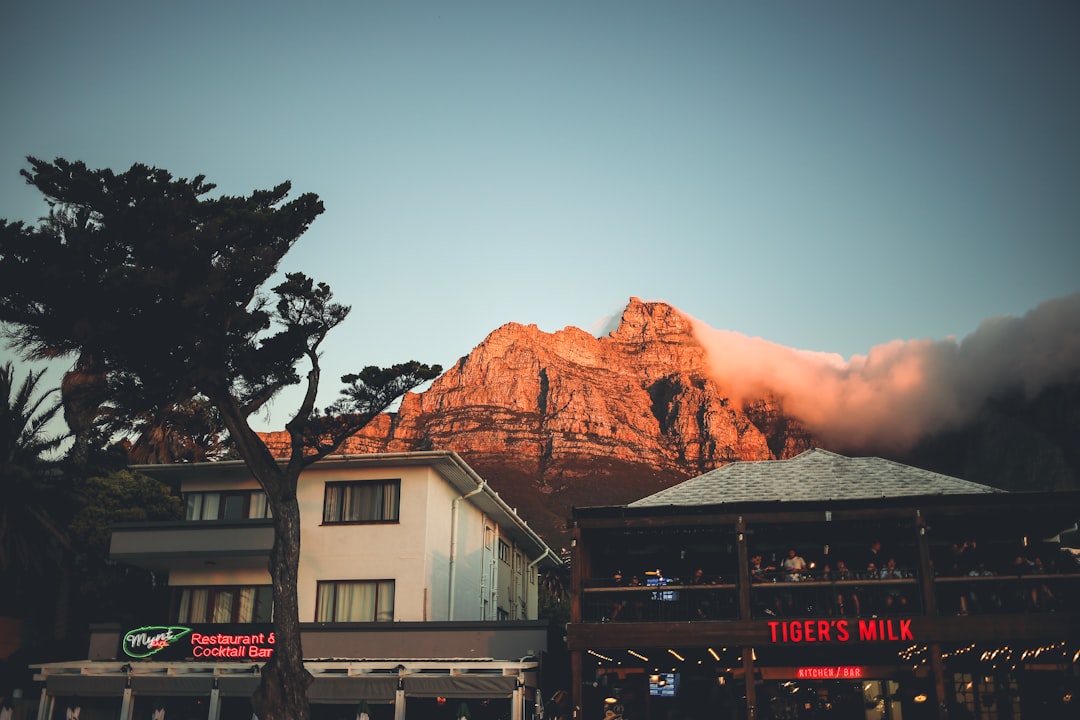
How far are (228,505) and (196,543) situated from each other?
238 cm

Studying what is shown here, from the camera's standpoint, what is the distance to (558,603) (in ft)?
201

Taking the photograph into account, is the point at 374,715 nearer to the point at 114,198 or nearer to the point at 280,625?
the point at 280,625

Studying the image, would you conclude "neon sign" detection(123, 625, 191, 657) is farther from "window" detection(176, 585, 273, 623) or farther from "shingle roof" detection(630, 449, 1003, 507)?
"shingle roof" detection(630, 449, 1003, 507)

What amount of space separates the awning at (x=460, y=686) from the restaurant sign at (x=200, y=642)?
5.16 meters

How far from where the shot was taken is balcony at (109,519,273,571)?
29484 mm

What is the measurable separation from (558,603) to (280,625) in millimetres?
39367

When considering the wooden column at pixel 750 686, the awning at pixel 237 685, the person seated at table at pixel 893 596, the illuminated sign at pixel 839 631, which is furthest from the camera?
the awning at pixel 237 685

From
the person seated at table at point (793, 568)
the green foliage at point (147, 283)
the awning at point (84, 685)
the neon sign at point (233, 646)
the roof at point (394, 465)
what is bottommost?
the awning at point (84, 685)

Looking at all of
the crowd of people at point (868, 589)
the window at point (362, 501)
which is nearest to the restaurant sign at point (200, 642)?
the window at point (362, 501)

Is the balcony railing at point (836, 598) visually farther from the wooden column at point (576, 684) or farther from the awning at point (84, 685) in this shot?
the awning at point (84, 685)

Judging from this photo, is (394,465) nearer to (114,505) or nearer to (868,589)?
(868,589)

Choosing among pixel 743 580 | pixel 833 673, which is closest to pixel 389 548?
pixel 743 580

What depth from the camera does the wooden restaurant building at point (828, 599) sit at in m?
22.6

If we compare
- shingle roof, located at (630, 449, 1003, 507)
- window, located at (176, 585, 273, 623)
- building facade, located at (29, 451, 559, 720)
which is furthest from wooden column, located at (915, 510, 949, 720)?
window, located at (176, 585, 273, 623)
